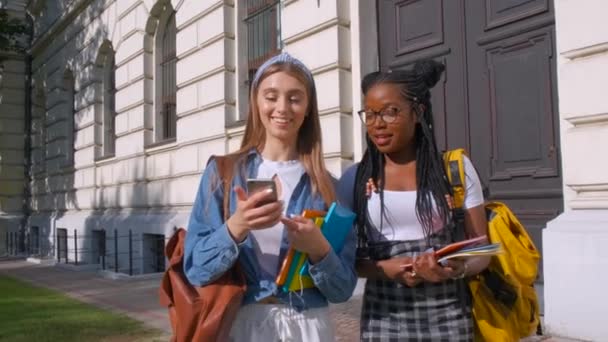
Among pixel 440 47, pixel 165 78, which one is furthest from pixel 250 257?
pixel 165 78

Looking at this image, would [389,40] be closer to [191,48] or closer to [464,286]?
[191,48]

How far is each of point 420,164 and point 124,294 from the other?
7990mm

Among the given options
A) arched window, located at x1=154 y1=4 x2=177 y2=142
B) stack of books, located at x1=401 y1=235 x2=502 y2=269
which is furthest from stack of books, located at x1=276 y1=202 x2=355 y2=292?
arched window, located at x1=154 y1=4 x2=177 y2=142

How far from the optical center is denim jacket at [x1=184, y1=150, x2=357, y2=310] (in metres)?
2.07

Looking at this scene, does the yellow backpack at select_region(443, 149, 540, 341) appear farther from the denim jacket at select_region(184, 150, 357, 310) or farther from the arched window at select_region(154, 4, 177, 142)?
the arched window at select_region(154, 4, 177, 142)

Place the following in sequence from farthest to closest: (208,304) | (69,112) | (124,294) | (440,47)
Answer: (69,112), (124,294), (440,47), (208,304)

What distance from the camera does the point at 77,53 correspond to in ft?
55.2

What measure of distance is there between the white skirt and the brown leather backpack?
3.5 inches

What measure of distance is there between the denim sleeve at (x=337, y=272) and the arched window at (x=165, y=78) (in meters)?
11.1

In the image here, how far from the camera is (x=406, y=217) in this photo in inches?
93.0

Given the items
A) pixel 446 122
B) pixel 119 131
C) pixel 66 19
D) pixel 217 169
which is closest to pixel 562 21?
pixel 446 122

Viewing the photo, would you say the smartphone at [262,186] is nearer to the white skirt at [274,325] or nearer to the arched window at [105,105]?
the white skirt at [274,325]

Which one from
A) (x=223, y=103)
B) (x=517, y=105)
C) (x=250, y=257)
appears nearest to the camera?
(x=250, y=257)

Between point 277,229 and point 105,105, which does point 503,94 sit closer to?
point 277,229
